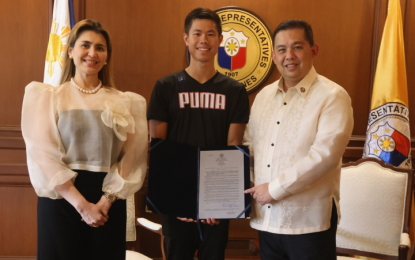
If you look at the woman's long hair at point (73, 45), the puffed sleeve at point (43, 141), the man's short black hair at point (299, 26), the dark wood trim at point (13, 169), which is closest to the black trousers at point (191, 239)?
the puffed sleeve at point (43, 141)

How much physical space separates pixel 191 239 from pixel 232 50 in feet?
6.61

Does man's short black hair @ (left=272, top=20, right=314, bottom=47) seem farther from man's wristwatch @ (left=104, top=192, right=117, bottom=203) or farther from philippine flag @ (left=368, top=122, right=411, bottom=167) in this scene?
philippine flag @ (left=368, top=122, right=411, bottom=167)

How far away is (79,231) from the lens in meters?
1.70

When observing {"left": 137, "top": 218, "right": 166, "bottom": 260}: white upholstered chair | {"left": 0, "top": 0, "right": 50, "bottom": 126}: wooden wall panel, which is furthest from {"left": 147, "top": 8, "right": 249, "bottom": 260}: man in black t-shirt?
{"left": 0, "top": 0, "right": 50, "bottom": 126}: wooden wall panel

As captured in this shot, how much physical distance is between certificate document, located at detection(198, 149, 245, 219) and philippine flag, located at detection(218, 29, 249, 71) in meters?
1.80

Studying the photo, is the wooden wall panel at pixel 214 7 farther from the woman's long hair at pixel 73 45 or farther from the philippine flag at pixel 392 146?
the woman's long hair at pixel 73 45

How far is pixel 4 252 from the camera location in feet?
11.3

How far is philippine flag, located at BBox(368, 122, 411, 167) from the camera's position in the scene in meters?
3.13

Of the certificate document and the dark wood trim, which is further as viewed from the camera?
the dark wood trim

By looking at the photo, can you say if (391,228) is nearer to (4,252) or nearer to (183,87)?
(183,87)

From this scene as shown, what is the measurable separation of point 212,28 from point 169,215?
1.02 metres

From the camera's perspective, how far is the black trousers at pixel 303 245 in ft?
5.70

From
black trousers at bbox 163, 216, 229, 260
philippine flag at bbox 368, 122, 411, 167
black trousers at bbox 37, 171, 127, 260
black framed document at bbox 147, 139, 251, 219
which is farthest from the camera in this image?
philippine flag at bbox 368, 122, 411, 167

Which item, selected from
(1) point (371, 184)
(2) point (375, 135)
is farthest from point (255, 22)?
(1) point (371, 184)
